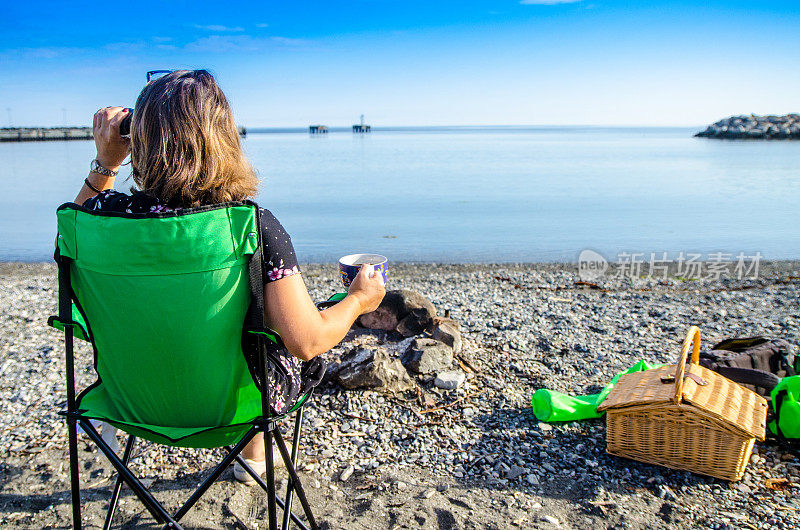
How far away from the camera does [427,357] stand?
14.4 feet

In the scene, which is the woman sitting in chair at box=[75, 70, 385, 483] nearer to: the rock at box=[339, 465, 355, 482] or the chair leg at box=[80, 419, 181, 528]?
the chair leg at box=[80, 419, 181, 528]

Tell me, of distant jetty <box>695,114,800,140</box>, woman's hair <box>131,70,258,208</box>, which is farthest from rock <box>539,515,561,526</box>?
distant jetty <box>695,114,800,140</box>

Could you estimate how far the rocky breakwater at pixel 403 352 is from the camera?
4133 millimetres

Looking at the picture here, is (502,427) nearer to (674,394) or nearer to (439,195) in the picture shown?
(674,394)

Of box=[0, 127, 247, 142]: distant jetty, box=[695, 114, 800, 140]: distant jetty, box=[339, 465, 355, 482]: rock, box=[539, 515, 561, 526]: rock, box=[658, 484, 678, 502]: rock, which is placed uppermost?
box=[695, 114, 800, 140]: distant jetty

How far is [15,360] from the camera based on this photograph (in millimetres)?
4867

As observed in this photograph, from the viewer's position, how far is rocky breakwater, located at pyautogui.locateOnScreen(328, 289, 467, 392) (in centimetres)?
413

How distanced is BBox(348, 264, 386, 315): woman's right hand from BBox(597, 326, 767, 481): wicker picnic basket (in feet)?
5.60

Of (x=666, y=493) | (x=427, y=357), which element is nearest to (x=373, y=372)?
(x=427, y=357)

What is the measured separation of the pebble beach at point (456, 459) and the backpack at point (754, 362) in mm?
434

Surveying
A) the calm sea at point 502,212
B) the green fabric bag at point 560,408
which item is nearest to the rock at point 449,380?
the green fabric bag at point 560,408

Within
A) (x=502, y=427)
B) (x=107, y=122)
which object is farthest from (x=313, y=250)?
(x=107, y=122)

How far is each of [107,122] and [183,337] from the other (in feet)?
3.06

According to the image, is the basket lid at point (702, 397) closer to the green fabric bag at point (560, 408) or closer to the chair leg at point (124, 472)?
the green fabric bag at point (560, 408)
